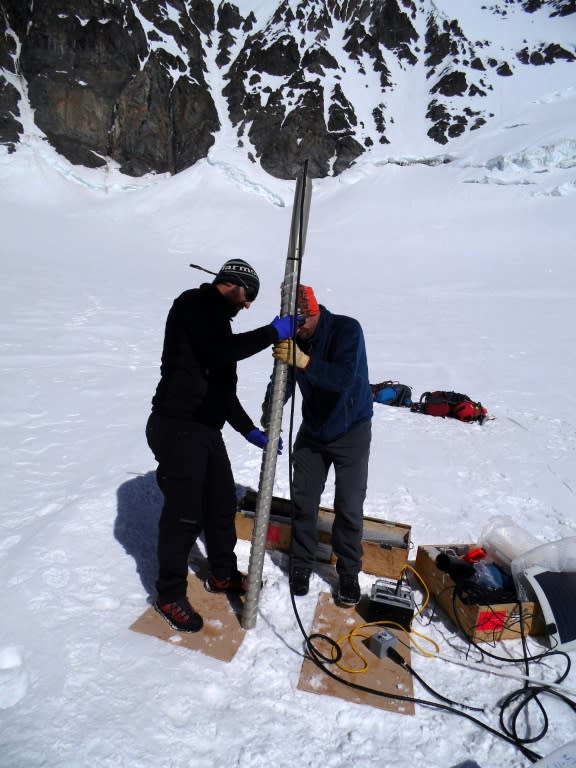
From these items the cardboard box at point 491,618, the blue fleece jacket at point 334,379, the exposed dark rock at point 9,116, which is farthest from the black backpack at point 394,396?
the exposed dark rock at point 9,116

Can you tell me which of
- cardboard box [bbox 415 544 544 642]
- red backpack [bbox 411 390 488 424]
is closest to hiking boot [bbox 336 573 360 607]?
Answer: cardboard box [bbox 415 544 544 642]

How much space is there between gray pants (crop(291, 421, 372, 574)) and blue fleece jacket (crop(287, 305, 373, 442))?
0.29 feet

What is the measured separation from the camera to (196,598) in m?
3.24

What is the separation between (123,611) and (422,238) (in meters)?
28.9

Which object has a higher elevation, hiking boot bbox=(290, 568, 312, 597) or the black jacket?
the black jacket

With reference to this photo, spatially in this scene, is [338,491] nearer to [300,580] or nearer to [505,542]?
[300,580]

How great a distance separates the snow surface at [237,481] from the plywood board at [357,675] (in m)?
0.06

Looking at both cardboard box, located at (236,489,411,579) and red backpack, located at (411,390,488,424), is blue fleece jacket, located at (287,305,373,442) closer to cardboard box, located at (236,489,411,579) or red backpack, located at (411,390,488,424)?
cardboard box, located at (236,489,411,579)

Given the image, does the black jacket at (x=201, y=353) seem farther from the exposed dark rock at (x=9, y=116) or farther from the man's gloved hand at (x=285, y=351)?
the exposed dark rock at (x=9, y=116)

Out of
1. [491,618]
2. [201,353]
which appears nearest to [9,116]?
[201,353]

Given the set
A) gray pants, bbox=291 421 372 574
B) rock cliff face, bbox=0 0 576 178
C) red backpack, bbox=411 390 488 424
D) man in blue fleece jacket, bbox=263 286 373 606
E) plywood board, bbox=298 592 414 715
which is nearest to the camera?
plywood board, bbox=298 592 414 715

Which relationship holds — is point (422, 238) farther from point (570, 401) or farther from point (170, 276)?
Answer: point (570, 401)

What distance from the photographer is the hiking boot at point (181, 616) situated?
2881mm

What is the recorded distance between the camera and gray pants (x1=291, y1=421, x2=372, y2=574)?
329 centimetres
